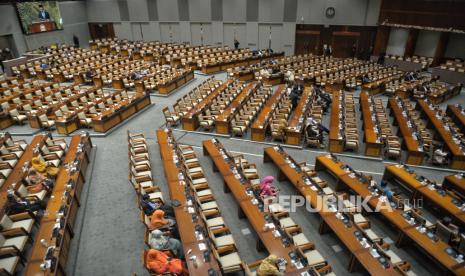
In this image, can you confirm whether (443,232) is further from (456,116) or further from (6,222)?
(6,222)

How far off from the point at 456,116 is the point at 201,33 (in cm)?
2370

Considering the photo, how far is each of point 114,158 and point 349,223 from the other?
7.99m

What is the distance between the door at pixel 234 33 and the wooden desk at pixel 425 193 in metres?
23.5

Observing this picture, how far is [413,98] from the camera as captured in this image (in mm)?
17531

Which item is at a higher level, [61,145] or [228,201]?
[61,145]

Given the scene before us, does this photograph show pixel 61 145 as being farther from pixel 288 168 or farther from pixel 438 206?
pixel 438 206

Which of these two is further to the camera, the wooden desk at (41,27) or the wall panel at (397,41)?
the wooden desk at (41,27)

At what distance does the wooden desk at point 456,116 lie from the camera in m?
13.4

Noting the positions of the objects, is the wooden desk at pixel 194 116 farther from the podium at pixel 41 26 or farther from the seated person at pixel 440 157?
the podium at pixel 41 26

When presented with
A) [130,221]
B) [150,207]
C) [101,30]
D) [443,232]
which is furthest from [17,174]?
[101,30]

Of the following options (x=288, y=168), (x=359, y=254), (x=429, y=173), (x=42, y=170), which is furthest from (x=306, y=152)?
(x=42, y=170)

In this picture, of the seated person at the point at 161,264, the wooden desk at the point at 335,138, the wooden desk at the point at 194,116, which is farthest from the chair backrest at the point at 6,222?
the wooden desk at the point at 335,138

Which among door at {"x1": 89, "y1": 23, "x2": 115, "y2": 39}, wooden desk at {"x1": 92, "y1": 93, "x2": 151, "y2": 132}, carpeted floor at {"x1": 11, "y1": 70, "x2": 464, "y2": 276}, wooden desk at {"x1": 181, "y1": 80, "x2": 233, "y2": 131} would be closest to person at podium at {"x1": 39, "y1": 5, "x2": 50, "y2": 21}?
door at {"x1": 89, "y1": 23, "x2": 115, "y2": 39}

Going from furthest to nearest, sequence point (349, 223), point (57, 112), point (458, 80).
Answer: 1. point (458, 80)
2. point (57, 112)
3. point (349, 223)
